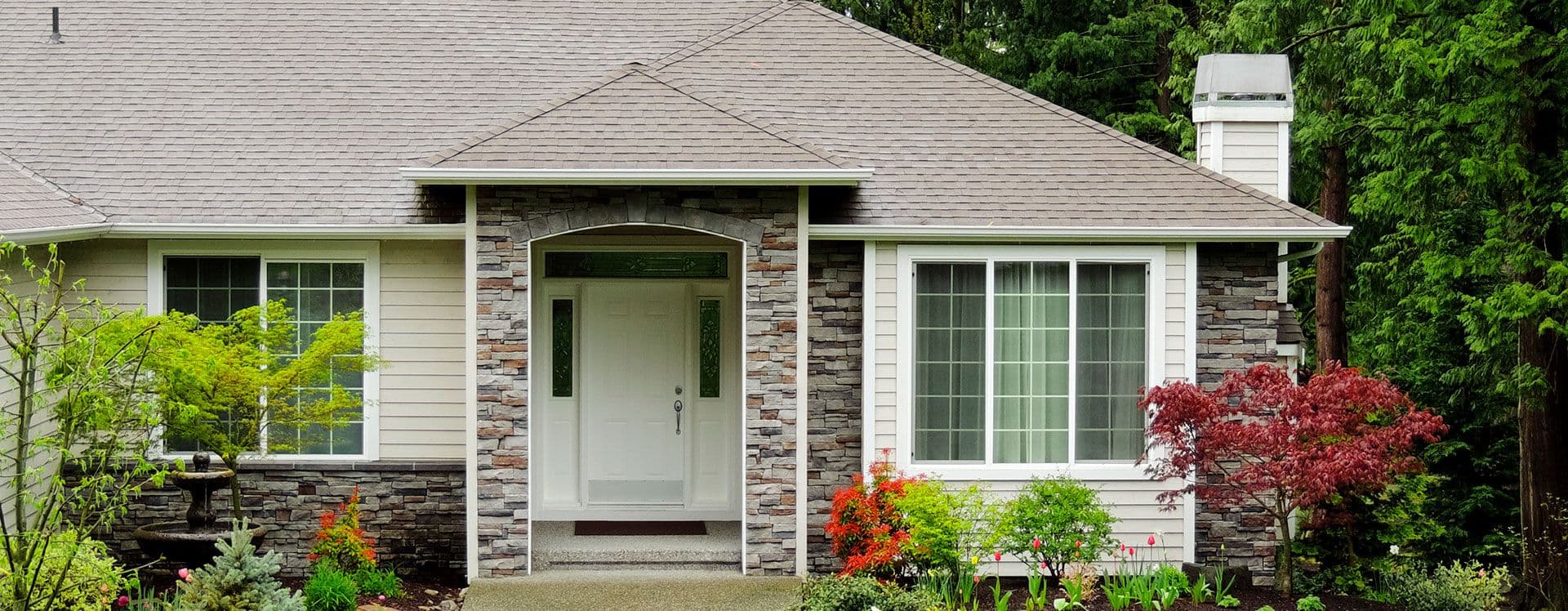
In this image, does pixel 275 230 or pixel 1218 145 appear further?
pixel 1218 145

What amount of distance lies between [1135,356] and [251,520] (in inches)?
263

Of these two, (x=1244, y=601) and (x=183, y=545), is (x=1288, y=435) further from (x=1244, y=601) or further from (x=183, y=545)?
(x=183, y=545)

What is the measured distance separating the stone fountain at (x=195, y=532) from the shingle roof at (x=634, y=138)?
8.64ft

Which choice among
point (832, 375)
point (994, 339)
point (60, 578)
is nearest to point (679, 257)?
point (832, 375)

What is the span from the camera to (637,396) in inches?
455

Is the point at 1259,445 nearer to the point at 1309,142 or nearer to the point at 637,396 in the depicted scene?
the point at 637,396

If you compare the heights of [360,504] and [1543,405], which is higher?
[1543,405]

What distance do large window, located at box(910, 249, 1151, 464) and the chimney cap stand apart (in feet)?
5.89

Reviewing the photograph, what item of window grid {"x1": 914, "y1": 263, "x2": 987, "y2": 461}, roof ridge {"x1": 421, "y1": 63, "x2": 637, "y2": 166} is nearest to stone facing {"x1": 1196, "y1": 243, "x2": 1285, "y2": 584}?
window grid {"x1": 914, "y1": 263, "x2": 987, "y2": 461}

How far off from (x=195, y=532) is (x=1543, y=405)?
11466mm

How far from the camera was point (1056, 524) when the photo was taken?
9.32 metres

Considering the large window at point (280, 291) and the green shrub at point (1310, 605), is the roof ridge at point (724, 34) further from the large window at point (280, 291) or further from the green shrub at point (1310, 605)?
the green shrub at point (1310, 605)

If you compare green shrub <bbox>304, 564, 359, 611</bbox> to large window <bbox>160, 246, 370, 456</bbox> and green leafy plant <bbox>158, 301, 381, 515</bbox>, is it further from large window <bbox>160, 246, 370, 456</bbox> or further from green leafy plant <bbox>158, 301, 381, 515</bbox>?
large window <bbox>160, 246, 370, 456</bbox>

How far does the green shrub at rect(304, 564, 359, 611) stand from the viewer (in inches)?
348
